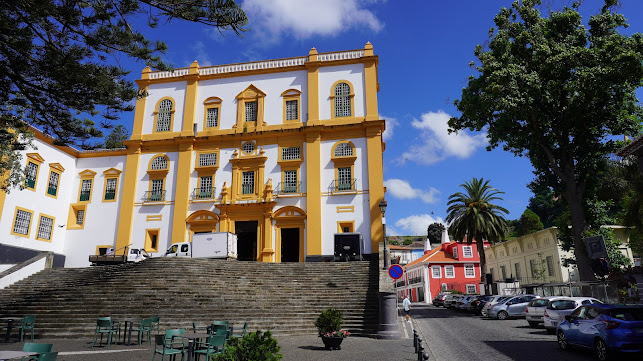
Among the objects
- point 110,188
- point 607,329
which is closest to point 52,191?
point 110,188

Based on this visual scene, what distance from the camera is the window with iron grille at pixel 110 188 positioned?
1235 inches

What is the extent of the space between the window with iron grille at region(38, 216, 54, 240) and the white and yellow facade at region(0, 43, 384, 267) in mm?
111

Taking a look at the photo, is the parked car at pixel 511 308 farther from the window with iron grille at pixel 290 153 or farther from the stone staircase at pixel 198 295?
the window with iron grille at pixel 290 153

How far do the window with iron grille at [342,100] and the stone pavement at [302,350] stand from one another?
19.4m

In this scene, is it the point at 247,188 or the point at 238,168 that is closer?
the point at 247,188

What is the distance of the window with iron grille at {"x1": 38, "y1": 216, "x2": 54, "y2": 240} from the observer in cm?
2836

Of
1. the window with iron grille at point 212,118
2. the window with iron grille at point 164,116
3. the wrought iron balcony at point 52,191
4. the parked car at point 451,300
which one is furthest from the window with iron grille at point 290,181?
the wrought iron balcony at point 52,191

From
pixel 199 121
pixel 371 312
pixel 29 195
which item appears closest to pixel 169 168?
pixel 199 121

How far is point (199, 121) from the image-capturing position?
32.5m

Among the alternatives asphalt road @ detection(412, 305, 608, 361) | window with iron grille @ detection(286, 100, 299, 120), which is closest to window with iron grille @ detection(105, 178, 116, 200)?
window with iron grille @ detection(286, 100, 299, 120)

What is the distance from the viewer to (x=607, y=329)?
9.55 meters

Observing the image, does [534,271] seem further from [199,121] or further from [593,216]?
[199,121]

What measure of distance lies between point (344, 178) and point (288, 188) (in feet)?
13.2

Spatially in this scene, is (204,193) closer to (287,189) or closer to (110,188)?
(287,189)
